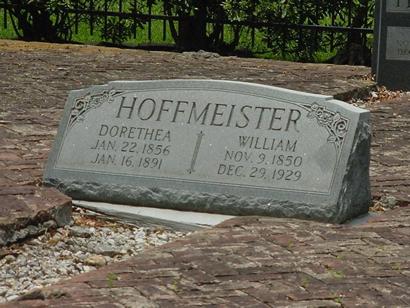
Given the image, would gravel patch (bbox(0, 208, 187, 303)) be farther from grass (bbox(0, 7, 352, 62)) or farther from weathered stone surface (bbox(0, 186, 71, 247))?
grass (bbox(0, 7, 352, 62))

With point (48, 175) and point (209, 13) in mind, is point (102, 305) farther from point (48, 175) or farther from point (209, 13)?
point (209, 13)

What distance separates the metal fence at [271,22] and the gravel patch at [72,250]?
272 inches

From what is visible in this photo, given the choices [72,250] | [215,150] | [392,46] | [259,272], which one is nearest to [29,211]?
[72,250]

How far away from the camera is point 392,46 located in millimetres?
11008

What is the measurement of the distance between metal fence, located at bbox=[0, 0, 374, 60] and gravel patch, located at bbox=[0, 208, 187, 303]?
691 cm

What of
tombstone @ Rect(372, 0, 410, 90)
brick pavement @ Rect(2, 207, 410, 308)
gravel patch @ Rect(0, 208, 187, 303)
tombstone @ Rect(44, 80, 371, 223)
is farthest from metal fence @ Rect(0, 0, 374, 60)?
brick pavement @ Rect(2, 207, 410, 308)

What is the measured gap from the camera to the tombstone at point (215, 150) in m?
6.25

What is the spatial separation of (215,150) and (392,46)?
489 cm

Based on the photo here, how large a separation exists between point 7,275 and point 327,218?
64.1 inches

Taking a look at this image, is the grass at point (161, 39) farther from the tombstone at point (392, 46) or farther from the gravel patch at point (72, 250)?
the gravel patch at point (72, 250)

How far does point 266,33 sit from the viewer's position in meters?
13.7

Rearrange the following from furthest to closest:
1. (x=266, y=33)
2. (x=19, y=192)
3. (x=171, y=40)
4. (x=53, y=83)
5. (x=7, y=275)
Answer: (x=171, y=40)
(x=266, y=33)
(x=53, y=83)
(x=19, y=192)
(x=7, y=275)

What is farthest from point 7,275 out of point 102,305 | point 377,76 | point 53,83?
point 377,76

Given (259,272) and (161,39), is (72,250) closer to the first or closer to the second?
(259,272)
